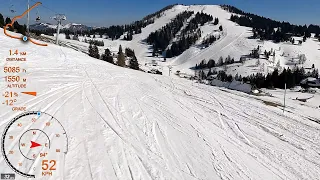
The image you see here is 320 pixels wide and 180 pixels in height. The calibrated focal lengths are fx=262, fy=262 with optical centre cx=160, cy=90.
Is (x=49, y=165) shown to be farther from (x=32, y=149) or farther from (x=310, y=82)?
(x=310, y=82)

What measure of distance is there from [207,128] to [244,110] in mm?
6124

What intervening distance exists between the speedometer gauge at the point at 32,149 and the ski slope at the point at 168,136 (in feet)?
1.03

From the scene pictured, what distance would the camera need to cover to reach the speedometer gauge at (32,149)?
19.7ft

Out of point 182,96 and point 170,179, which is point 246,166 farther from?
point 182,96

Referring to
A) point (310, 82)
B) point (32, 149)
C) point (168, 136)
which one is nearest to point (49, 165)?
point (32, 149)

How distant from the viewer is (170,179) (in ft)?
26.4

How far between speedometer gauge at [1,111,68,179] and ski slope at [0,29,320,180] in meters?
0.31

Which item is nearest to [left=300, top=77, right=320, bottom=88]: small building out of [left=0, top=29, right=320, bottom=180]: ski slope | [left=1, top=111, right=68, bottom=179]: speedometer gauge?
[left=0, top=29, right=320, bottom=180]: ski slope

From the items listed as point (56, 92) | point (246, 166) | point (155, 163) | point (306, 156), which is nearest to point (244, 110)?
point (306, 156)

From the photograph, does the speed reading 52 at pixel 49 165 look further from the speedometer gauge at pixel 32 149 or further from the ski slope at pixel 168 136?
the ski slope at pixel 168 136

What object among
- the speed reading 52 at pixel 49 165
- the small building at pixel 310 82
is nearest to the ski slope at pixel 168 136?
the speed reading 52 at pixel 49 165

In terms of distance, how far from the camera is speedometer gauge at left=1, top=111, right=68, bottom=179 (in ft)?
19.7

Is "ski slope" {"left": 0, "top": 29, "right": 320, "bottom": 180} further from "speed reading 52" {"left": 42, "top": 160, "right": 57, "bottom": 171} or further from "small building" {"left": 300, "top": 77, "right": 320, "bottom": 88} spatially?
"small building" {"left": 300, "top": 77, "right": 320, "bottom": 88}

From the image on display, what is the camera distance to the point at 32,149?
690 cm
